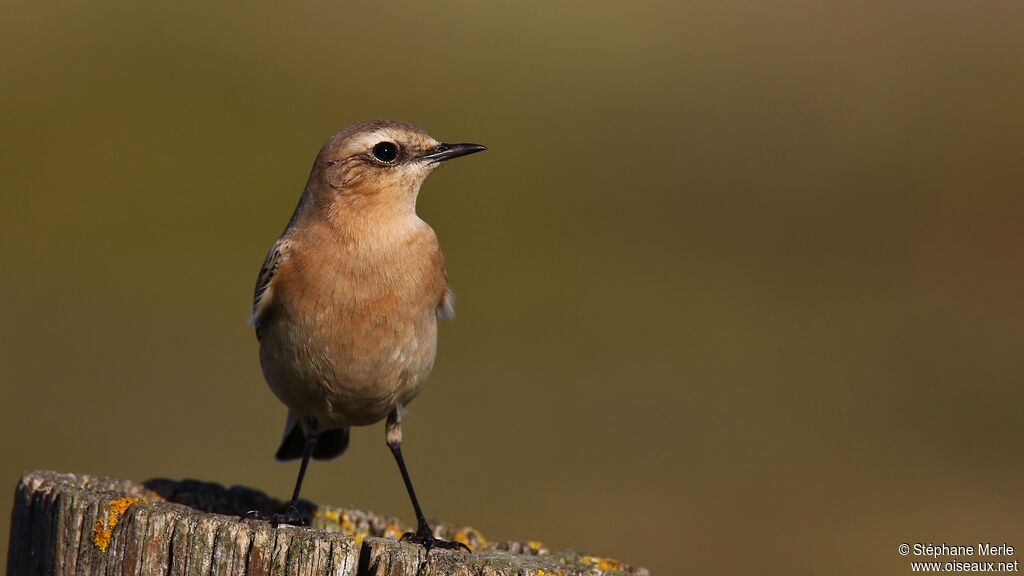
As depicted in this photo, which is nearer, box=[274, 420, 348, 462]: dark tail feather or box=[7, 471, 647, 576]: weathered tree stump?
box=[7, 471, 647, 576]: weathered tree stump

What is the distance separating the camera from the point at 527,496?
16.8 m

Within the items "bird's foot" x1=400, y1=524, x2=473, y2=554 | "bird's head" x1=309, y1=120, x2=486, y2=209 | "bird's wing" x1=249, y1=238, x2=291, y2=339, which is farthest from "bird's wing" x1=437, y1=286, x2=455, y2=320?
"bird's foot" x1=400, y1=524, x2=473, y2=554

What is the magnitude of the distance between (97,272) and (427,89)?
467 inches

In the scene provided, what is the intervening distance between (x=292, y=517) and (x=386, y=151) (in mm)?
2348

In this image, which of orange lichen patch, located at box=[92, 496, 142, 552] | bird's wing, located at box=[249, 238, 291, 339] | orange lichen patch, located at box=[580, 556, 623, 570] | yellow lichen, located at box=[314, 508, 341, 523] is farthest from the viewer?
bird's wing, located at box=[249, 238, 291, 339]

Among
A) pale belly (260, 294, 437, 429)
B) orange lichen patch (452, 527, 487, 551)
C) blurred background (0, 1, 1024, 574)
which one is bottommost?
orange lichen patch (452, 527, 487, 551)

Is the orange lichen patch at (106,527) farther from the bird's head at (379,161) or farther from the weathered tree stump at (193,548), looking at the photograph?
the bird's head at (379,161)

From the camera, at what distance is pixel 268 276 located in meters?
8.36

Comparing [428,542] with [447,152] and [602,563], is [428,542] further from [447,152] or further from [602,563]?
[447,152]

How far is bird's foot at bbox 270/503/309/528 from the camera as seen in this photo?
7501mm

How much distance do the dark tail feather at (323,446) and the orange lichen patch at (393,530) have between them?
5.18 ft

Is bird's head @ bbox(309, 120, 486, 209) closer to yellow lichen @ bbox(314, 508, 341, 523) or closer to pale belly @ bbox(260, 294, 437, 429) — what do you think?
pale belly @ bbox(260, 294, 437, 429)

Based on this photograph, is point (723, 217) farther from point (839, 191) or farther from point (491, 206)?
point (491, 206)

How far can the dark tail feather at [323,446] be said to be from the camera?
9.58 m
